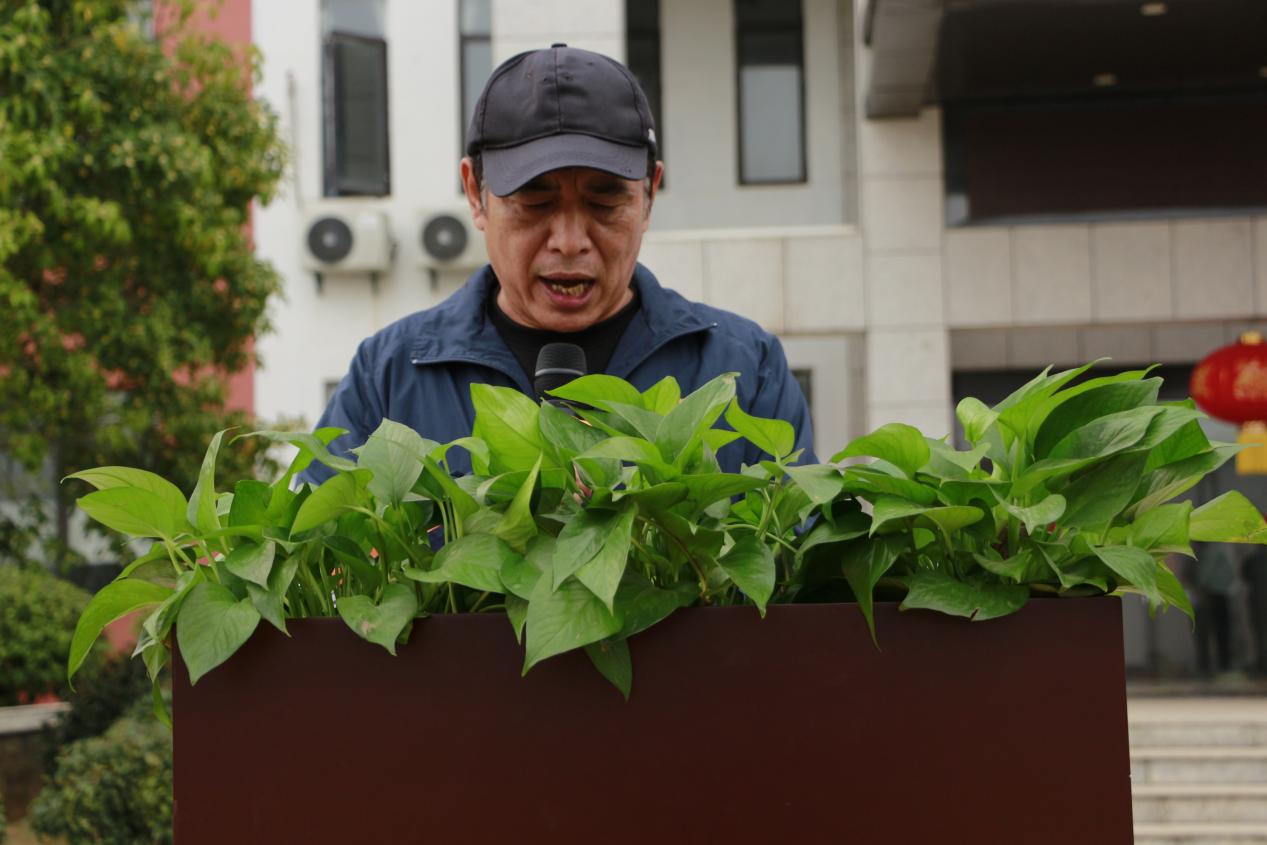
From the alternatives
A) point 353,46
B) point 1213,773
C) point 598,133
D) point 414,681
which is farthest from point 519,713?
point 353,46

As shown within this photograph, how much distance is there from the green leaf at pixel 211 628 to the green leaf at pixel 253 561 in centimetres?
2

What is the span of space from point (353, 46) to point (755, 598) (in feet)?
36.3

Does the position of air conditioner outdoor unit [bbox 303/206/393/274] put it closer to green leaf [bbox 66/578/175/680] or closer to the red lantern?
the red lantern

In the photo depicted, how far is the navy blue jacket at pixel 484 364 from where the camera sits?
228 centimetres

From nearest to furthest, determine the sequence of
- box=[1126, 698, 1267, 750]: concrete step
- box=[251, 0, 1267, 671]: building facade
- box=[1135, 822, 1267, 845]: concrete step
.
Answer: box=[1135, 822, 1267, 845]: concrete step, box=[1126, 698, 1267, 750]: concrete step, box=[251, 0, 1267, 671]: building facade

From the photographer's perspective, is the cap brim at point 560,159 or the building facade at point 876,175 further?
the building facade at point 876,175

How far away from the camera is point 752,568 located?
1.14 metres

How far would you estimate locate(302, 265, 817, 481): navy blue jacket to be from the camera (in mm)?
2283

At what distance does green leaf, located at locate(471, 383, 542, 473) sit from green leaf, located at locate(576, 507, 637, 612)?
126mm

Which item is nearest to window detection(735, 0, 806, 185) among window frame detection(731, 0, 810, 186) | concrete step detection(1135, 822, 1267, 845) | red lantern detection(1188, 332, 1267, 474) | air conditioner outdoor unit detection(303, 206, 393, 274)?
window frame detection(731, 0, 810, 186)

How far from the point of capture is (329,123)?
11531mm

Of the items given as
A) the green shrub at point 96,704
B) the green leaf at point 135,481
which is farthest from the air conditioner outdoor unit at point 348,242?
the green leaf at point 135,481

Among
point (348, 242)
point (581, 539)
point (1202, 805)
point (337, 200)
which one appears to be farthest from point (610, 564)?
point (337, 200)

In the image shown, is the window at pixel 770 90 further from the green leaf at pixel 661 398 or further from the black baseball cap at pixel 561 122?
the green leaf at pixel 661 398
